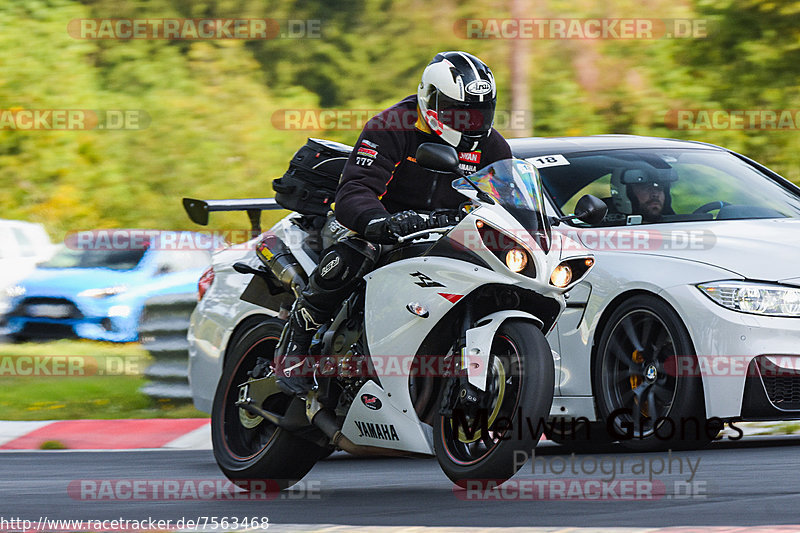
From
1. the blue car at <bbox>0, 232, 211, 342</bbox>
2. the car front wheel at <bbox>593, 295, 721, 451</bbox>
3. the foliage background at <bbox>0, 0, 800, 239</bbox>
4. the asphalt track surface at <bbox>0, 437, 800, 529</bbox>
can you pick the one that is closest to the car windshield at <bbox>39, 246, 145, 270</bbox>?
the blue car at <bbox>0, 232, 211, 342</bbox>

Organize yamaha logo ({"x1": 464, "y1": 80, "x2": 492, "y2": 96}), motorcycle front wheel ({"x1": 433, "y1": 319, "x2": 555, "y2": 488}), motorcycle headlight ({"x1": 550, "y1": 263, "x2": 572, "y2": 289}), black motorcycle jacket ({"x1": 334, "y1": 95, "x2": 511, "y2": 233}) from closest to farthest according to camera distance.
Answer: motorcycle front wheel ({"x1": 433, "y1": 319, "x2": 555, "y2": 488}) → motorcycle headlight ({"x1": 550, "y1": 263, "x2": 572, "y2": 289}) → yamaha logo ({"x1": 464, "y1": 80, "x2": 492, "y2": 96}) → black motorcycle jacket ({"x1": 334, "y1": 95, "x2": 511, "y2": 233})

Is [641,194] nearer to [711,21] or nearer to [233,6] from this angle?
→ [711,21]

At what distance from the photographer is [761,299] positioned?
6738 millimetres

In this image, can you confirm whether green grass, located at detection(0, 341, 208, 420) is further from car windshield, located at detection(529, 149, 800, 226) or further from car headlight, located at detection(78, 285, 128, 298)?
car windshield, located at detection(529, 149, 800, 226)

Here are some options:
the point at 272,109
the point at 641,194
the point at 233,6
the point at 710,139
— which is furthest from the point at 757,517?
the point at 233,6

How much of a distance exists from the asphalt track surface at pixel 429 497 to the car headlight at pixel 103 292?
393 inches

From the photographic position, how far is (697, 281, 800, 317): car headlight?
6727mm

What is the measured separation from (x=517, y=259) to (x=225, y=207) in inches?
112

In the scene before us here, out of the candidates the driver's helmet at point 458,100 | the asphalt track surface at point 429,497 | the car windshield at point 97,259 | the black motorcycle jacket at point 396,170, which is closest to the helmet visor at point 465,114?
the driver's helmet at point 458,100

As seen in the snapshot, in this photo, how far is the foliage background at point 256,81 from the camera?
18.0m

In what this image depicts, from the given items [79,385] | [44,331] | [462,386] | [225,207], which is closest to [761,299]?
[462,386]

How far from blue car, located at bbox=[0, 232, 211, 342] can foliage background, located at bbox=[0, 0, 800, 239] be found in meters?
1.55

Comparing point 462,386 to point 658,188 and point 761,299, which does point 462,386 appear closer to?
point 761,299

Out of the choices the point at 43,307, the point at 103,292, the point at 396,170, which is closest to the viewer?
the point at 396,170
